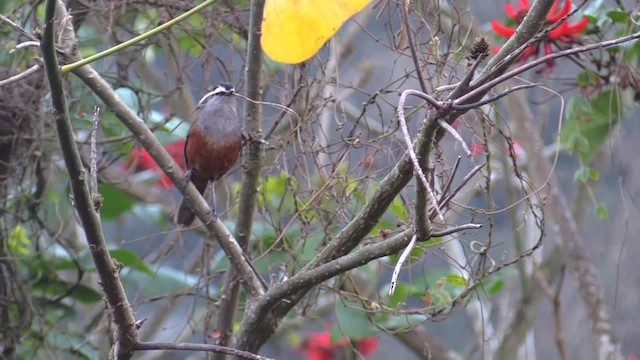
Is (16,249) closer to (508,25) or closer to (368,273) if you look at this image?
(368,273)

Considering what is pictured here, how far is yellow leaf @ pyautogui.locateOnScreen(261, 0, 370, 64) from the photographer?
1.32 meters

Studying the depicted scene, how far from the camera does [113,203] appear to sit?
320cm

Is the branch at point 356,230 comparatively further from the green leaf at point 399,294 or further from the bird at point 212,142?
the bird at point 212,142

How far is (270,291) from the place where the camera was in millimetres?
1934

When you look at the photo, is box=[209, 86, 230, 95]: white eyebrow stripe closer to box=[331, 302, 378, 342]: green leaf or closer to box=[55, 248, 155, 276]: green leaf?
box=[55, 248, 155, 276]: green leaf

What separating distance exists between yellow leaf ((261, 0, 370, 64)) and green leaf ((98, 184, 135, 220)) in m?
1.90

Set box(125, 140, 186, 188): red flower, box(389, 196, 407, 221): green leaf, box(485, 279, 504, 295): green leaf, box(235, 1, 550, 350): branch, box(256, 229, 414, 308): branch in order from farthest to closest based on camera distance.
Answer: box(125, 140, 186, 188): red flower < box(485, 279, 504, 295): green leaf < box(389, 196, 407, 221): green leaf < box(256, 229, 414, 308): branch < box(235, 1, 550, 350): branch

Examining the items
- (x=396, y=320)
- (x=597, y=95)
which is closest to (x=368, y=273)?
(x=396, y=320)

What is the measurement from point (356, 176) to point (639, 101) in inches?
26.4

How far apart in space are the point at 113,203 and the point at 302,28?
200cm

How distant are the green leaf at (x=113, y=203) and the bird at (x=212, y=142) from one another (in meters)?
0.26

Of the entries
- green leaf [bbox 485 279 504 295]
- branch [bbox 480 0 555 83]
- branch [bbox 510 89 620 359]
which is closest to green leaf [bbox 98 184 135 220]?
green leaf [bbox 485 279 504 295]

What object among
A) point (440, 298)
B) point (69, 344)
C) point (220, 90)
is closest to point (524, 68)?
point (440, 298)

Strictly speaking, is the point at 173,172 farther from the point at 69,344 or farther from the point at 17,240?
the point at 17,240
